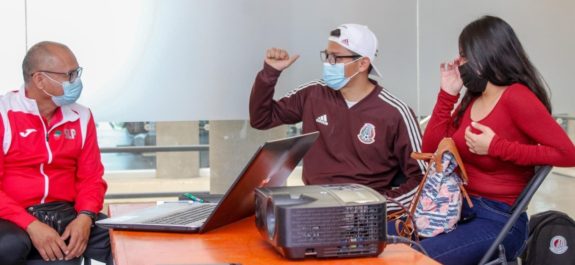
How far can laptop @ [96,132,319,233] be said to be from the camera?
2053 millimetres

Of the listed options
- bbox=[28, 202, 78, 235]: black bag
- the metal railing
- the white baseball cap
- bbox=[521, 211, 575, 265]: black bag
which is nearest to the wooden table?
bbox=[28, 202, 78, 235]: black bag

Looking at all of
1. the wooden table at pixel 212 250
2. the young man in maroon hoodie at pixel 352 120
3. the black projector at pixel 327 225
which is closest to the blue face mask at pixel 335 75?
the young man in maroon hoodie at pixel 352 120

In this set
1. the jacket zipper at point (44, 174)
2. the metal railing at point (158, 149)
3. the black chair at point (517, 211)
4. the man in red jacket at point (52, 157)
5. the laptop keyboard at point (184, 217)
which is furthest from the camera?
the metal railing at point (158, 149)

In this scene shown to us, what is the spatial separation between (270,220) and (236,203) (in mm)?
327

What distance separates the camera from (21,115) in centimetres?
313

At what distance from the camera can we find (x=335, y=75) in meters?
3.36

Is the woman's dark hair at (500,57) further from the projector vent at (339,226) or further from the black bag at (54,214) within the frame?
the black bag at (54,214)

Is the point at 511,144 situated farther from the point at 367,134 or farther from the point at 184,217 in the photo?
the point at 184,217

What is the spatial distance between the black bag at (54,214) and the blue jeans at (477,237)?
4.00ft

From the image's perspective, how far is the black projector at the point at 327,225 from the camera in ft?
5.77

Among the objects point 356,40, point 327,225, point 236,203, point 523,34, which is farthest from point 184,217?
point 523,34

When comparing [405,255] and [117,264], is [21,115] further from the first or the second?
[405,255]

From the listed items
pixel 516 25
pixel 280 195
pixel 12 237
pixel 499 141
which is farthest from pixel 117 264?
pixel 516 25

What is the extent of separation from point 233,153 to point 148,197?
57cm
